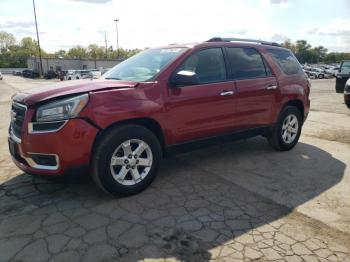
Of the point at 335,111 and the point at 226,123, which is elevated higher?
the point at 226,123

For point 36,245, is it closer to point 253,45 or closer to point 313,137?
point 253,45

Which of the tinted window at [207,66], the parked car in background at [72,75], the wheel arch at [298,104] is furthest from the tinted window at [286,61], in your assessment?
the parked car in background at [72,75]

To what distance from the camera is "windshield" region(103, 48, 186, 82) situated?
4.16 m

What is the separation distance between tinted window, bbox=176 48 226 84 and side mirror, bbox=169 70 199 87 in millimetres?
176

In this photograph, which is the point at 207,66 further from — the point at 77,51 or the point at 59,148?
the point at 77,51

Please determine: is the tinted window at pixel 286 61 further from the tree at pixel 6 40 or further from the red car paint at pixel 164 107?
the tree at pixel 6 40

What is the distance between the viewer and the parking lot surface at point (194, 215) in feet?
9.20

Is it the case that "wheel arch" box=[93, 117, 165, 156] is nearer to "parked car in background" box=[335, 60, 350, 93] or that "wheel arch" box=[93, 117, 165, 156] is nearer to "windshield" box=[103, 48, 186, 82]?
"windshield" box=[103, 48, 186, 82]

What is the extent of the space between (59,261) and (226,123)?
287 cm

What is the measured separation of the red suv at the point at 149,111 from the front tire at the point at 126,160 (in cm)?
1

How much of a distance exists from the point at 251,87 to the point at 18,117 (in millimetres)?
3172

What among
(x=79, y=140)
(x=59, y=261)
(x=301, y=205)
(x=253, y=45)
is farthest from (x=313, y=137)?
(x=59, y=261)

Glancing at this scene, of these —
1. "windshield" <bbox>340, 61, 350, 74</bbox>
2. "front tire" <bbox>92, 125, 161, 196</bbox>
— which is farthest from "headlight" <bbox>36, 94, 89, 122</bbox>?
"windshield" <bbox>340, 61, 350, 74</bbox>

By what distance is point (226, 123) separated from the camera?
15.4 feet
